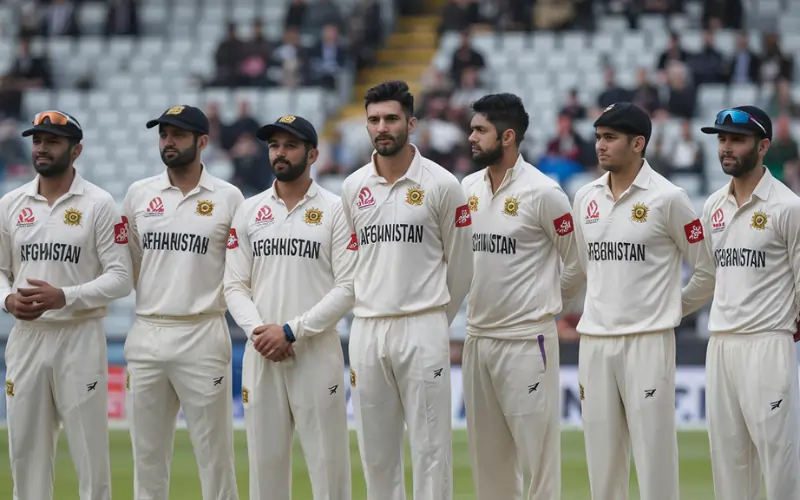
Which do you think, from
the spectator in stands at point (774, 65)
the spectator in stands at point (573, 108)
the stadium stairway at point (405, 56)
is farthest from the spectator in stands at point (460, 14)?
the spectator in stands at point (774, 65)

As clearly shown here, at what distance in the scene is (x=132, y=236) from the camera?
787 centimetres

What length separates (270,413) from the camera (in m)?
7.34

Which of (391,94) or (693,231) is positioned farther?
(693,231)

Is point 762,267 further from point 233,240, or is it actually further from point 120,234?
point 120,234

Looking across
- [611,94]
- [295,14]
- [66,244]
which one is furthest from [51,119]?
[295,14]

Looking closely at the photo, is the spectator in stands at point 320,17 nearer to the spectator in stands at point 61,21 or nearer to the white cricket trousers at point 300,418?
the spectator in stands at point 61,21

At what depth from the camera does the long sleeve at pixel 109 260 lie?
296 inches

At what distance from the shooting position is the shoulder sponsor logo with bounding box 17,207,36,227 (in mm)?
7676

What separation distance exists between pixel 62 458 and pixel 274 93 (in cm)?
807

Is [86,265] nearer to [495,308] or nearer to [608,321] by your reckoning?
[495,308]

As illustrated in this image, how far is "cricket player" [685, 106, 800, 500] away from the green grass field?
279 cm

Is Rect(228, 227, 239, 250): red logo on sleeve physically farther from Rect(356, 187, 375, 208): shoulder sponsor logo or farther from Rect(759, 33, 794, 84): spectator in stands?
Rect(759, 33, 794, 84): spectator in stands

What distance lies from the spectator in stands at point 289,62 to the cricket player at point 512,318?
38.2 feet

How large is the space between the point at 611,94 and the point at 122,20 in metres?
8.03
